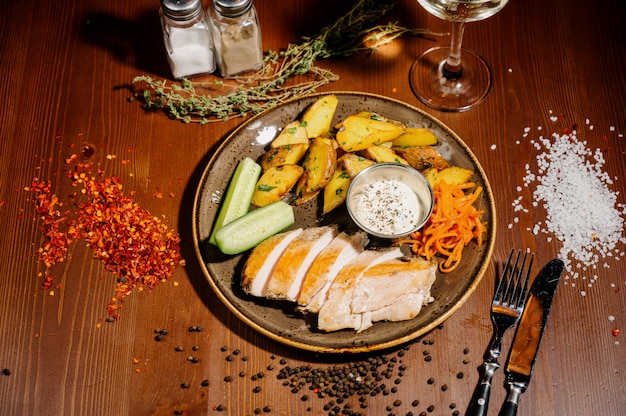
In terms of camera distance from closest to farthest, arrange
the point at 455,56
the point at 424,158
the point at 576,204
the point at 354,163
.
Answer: the point at 354,163, the point at 424,158, the point at 576,204, the point at 455,56

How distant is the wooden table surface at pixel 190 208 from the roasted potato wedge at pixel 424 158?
1.22ft

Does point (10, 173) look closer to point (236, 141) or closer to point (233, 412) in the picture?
point (236, 141)

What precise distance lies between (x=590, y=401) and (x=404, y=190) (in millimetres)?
1206

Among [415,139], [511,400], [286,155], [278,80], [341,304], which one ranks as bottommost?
[511,400]

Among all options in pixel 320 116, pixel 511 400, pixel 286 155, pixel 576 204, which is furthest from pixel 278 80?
pixel 511 400

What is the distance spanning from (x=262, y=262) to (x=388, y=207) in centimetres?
61

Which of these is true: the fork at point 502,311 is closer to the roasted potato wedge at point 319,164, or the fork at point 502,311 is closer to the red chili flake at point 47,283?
the roasted potato wedge at point 319,164

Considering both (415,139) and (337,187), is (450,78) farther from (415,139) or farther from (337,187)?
(337,187)

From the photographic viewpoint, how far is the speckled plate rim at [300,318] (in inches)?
103

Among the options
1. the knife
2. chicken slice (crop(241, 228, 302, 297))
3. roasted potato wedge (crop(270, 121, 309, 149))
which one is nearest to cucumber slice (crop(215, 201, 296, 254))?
chicken slice (crop(241, 228, 302, 297))

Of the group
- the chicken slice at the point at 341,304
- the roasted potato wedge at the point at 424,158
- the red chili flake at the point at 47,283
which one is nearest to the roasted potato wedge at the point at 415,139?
the roasted potato wedge at the point at 424,158

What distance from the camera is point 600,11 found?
3574 mm

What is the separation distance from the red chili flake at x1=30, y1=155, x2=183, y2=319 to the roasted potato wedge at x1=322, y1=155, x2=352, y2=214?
2.45 feet

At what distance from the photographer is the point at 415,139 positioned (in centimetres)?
294
